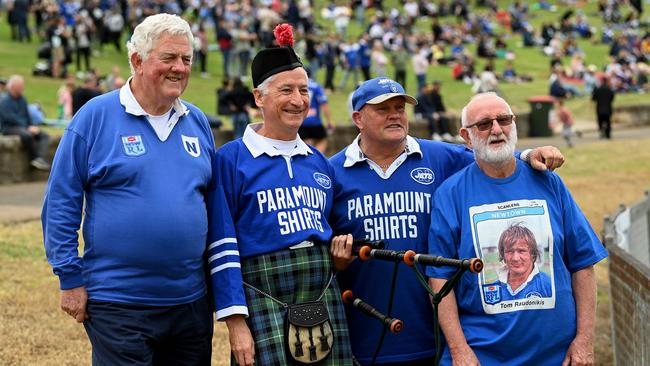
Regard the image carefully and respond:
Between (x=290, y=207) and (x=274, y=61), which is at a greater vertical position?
(x=274, y=61)

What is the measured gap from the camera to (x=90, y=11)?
3603cm

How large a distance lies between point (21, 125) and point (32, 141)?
1.77 feet

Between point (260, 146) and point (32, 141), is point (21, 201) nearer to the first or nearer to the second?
point (32, 141)

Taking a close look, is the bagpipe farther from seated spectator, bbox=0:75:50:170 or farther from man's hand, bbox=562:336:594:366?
seated spectator, bbox=0:75:50:170

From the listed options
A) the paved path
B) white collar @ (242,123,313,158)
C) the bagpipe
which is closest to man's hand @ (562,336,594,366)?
the bagpipe

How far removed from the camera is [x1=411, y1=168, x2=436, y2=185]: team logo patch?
5273mm

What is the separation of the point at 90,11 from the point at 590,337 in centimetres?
3275

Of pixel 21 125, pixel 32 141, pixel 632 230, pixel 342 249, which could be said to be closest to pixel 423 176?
pixel 342 249

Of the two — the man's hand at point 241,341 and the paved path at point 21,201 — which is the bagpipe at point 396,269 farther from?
the paved path at point 21,201

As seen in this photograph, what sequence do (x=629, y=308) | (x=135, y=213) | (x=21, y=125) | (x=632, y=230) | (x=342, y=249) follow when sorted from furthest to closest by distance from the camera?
(x=21, y=125) → (x=632, y=230) → (x=629, y=308) → (x=342, y=249) → (x=135, y=213)

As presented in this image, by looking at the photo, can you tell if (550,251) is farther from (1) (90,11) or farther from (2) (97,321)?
(1) (90,11)

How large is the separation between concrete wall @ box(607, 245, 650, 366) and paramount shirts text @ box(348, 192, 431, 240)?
1.86m

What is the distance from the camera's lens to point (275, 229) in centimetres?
484

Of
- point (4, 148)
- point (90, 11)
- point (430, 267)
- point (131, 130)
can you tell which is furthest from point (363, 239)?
point (90, 11)
